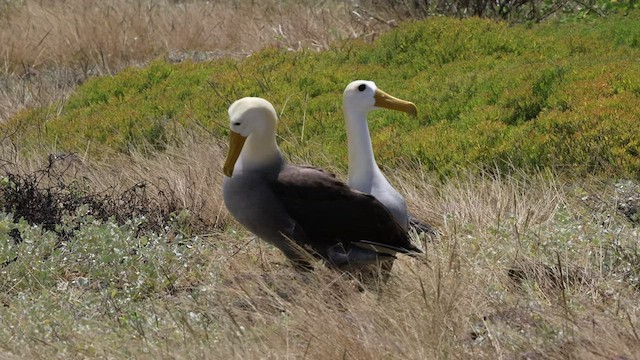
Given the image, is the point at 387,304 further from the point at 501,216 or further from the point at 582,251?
the point at 501,216

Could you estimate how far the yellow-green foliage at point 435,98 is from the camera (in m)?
7.24

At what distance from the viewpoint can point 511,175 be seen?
700 centimetres

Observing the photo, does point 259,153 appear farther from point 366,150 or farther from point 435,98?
point 435,98

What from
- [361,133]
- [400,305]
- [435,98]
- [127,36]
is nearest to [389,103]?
[361,133]

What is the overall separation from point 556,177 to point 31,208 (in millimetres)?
2899

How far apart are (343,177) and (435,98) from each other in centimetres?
154

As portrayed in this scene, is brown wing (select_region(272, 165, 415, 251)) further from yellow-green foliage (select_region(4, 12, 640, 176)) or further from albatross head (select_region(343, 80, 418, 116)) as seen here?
yellow-green foliage (select_region(4, 12, 640, 176))

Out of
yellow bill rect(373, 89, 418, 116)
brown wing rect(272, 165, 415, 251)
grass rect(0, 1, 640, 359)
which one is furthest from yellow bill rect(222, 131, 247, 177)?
yellow bill rect(373, 89, 418, 116)

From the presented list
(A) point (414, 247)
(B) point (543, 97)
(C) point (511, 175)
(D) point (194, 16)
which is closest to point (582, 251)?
(A) point (414, 247)

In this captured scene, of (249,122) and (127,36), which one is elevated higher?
(249,122)

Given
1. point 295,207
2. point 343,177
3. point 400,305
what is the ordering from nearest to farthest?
point 400,305
point 295,207
point 343,177

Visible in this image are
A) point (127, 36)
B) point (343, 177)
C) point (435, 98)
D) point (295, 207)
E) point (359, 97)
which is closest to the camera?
point (295, 207)

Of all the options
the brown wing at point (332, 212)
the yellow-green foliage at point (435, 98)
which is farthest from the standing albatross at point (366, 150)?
the yellow-green foliage at point (435, 98)

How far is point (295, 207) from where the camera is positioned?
5.12m
